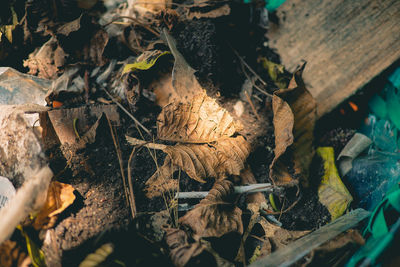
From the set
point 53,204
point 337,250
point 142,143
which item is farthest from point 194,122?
point 337,250

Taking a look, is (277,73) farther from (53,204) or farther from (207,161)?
(53,204)

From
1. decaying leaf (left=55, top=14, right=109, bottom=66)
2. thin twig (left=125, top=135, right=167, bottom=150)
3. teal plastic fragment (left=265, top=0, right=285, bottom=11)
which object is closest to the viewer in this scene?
thin twig (left=125, top=135, right=167, bottom=150)

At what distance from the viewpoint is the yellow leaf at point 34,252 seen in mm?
1084

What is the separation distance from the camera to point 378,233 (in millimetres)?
1152

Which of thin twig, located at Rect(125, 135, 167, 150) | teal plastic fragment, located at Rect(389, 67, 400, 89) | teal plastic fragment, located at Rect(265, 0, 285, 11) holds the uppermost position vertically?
teal plastic fragment, located at Rect(265, 0, 285, 11)

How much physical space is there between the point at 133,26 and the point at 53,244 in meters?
1.29

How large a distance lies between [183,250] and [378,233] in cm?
86

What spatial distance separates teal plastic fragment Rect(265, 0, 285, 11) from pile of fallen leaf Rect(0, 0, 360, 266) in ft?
0.68

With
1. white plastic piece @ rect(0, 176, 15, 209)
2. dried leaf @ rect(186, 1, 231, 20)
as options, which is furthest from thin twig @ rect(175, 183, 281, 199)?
dried leaf @ rect(186, 1, 231, 20)

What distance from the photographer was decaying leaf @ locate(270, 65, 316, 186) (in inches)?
51.5

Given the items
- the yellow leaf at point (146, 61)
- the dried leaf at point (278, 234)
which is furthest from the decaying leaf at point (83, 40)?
the dried leaf at point (278, 234)

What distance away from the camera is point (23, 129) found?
1.34 m

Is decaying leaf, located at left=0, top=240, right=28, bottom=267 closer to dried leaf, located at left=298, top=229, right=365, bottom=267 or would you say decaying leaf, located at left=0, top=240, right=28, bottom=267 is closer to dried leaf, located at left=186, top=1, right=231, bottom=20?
dried leaf, located at left=298, top=229, right=365, bottom=267

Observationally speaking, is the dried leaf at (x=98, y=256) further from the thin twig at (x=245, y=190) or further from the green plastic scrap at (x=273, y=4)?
the green plastic scrap at (x=273, y=4)
